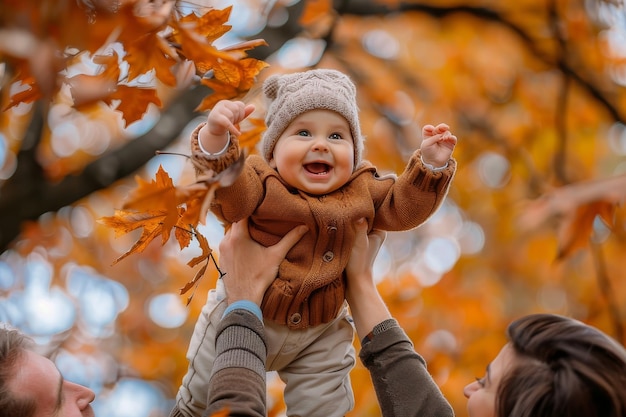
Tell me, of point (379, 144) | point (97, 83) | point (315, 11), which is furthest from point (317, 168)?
point (379, 144)

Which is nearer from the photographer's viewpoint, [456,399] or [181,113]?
[181,113]

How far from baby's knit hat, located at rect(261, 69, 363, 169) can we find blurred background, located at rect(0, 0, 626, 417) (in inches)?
2.8

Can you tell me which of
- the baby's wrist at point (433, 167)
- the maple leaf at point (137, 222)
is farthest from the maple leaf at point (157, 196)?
the baby's wrist at point (433, 167)

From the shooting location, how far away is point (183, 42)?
56.6 inches

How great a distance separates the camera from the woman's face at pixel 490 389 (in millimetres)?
1677

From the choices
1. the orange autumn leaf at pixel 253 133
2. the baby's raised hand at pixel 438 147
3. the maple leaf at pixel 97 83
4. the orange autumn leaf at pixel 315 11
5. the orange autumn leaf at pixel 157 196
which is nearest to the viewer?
the maple leaf at pixel 97 83

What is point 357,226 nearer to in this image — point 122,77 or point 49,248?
point 122,77

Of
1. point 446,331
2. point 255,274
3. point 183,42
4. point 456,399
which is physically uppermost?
point 183,42

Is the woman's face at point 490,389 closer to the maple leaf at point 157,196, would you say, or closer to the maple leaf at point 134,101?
the maple leaf at point 157,196

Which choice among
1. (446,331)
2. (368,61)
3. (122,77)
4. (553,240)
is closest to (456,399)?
(446,331)

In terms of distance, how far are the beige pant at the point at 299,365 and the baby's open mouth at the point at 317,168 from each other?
1.21 ft

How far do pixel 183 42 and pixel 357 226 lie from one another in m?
0.66

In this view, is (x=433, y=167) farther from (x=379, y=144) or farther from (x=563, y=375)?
(x=379, y=144)

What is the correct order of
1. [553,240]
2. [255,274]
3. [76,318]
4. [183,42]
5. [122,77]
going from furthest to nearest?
[76,318] → [553,240] → [255,274] → [122,77] → [183,42]
